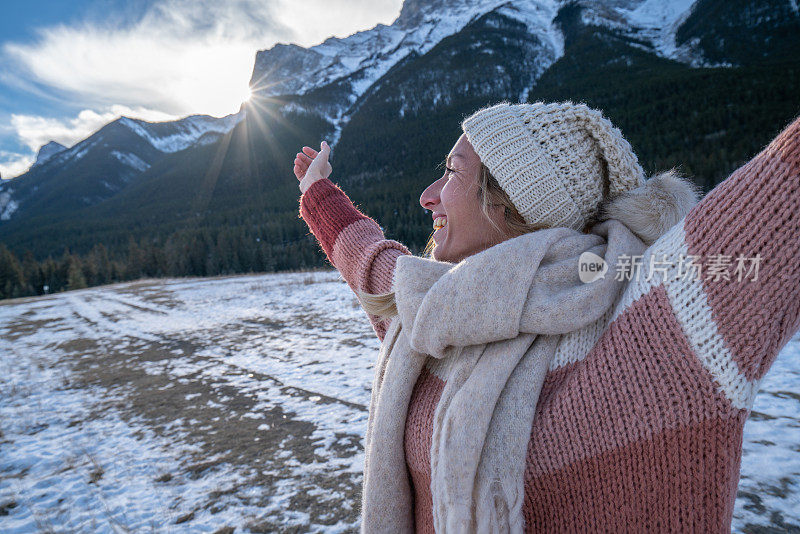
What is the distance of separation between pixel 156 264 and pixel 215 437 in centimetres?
5232

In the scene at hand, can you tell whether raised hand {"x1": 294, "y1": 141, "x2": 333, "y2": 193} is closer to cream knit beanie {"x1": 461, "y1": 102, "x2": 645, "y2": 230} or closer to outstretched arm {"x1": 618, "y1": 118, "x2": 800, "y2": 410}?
cream knit beanie {"x1": 461, "y1": 102, "x2": 645, "y2": 230}

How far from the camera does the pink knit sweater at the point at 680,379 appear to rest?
630mm

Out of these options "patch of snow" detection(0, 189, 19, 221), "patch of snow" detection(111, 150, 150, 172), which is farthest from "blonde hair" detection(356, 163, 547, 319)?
"patch of snow" detection(0, 189, 19, 221)

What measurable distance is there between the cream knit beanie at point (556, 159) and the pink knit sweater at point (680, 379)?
37 centimetres

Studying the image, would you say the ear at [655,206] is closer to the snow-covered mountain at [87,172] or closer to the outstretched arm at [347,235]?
the outstretched arm at [347,235]

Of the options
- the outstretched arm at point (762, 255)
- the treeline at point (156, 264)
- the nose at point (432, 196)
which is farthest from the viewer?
the treeline at point (156, 264)

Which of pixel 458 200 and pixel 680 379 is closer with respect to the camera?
pixel 680 379

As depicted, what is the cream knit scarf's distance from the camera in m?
0.82

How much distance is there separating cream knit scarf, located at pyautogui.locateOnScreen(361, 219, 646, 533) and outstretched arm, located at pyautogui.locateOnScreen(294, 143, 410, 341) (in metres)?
0.44

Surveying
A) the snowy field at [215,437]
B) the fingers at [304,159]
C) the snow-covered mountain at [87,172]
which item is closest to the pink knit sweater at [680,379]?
the fingers at [304,159]

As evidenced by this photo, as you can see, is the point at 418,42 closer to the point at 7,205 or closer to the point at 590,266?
the point at 590,266

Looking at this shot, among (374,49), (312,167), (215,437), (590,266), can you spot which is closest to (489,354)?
(590,266)

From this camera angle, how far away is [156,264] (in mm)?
47469

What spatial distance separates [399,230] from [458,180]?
43.1m
